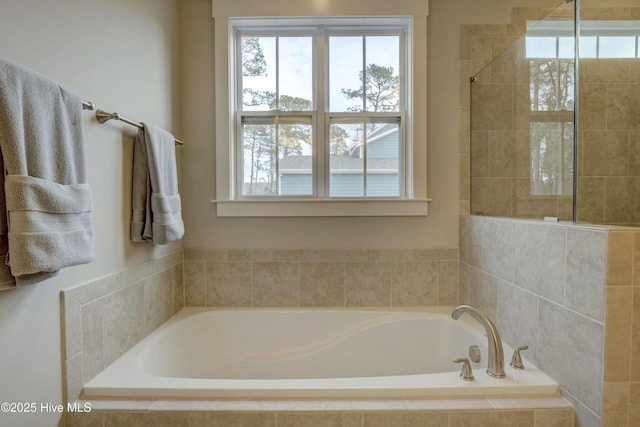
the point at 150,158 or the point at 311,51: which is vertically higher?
the point at 311,51

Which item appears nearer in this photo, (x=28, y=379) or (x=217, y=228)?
(x=28, y=379)

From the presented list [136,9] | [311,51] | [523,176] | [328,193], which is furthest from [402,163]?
[136,9]

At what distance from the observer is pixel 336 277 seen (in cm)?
212

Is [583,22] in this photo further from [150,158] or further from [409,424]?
[150,158]

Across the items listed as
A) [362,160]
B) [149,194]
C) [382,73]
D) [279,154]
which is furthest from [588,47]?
[149,194]

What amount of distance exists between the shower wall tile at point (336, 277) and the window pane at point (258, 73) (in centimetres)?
98

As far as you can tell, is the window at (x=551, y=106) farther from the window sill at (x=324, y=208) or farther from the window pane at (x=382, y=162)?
A: the window pane at (x=382, y=162)

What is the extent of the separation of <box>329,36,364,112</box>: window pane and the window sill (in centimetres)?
63


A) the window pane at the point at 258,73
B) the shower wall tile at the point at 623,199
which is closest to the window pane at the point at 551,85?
the shower wall tile at the point at 623,199

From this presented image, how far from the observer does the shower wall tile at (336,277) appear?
6.95 ft

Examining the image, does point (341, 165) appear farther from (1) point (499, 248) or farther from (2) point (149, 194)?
(2) point (149, 194)

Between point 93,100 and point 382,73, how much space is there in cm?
164

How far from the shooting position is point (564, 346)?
4.01 ft

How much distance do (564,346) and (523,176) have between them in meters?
0.96
